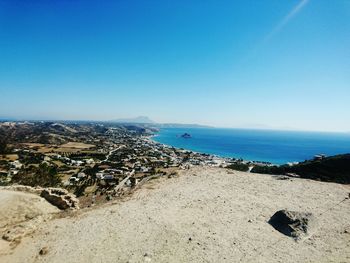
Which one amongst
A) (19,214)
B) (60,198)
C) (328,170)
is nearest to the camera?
(19,214)

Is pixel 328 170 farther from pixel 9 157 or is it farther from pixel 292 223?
pixel 9 157

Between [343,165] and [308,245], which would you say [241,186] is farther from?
[343,165]

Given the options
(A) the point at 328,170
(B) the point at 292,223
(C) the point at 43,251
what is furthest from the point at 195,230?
(A) the point at 328,170

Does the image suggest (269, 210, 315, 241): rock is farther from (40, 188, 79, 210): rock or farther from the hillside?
the hillside

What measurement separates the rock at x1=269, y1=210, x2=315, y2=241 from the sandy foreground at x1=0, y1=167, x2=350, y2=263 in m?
0.35

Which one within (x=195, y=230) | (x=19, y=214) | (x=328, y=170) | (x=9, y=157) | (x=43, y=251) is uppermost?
(x=328, y=170)

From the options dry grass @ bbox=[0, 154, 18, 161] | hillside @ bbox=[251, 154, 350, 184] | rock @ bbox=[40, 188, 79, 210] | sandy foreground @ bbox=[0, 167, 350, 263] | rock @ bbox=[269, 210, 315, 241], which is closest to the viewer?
sandy foreground @ bbox=[0, 167, 350, 263]

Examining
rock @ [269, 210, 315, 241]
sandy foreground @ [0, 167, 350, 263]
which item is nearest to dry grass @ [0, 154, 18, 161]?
sandy foreground @ [0, 167, 350, 263]

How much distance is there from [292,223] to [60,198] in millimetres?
14576

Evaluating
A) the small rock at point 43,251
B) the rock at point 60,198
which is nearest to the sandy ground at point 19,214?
the rock at point 60,198

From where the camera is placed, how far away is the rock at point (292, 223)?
1251 cm

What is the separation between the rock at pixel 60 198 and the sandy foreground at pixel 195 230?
Answer: 2.70 metres

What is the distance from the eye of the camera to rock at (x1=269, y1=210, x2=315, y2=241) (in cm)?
1251

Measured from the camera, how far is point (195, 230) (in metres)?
12.8
